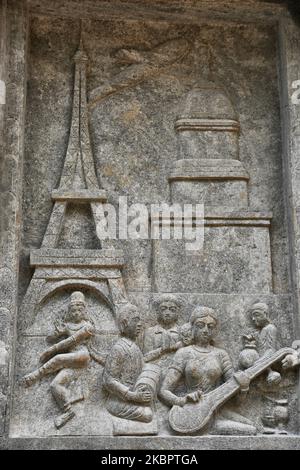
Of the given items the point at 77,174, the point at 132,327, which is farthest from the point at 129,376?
the point at 77,174

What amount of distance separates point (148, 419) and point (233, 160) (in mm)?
2084

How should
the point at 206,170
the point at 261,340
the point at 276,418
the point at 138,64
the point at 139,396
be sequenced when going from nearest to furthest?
the point at 139,396, the point at 276,418, the point at 261,340, the point at 206,170, the point at 138,64

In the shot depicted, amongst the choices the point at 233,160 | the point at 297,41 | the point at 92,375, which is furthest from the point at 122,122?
the point at 92,375

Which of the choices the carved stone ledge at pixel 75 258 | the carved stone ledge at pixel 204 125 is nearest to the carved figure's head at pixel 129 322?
the carved stone ledge at pixel 75 258

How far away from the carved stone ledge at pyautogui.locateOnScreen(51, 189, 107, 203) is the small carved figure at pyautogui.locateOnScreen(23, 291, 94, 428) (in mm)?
714

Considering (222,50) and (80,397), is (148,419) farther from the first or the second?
(222,50)

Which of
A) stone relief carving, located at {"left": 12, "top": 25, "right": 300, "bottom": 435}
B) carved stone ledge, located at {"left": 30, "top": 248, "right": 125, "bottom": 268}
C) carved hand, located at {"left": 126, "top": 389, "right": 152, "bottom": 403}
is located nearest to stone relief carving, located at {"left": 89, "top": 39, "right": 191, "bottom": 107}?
stone relief carving, located at {"left": 12, "top": 25, "right": 300, "bottom": 435}

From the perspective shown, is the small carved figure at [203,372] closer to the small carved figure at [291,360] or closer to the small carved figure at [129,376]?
the small carved figure at [129,376]

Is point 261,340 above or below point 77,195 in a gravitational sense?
below

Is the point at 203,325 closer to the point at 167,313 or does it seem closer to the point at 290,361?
the point at 167,313

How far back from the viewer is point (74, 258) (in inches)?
255

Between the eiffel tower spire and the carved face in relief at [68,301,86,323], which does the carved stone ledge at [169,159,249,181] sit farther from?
the carved face in relief at [68,301,86,323]

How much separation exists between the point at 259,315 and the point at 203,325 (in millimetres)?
410

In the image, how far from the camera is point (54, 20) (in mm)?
7262
